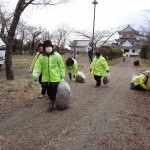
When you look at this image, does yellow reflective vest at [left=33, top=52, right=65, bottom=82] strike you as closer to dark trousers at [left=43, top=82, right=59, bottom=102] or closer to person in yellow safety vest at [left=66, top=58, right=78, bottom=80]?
dark trousers at [left=43, top=82, right=59, bottom=102]

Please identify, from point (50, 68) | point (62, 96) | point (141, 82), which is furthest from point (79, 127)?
point (141, 82)

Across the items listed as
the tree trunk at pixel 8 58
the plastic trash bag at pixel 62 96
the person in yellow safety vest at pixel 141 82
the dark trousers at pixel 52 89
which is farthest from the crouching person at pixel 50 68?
the tree trunk at pixel 8 58

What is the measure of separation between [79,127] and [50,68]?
6.81 ft

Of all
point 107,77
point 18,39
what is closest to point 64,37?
point 18,39

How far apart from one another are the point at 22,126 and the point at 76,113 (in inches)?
71.7

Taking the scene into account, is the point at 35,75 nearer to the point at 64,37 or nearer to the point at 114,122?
the point at 114,122

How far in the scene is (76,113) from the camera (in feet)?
26.9

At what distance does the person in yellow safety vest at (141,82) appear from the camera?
1274 cm

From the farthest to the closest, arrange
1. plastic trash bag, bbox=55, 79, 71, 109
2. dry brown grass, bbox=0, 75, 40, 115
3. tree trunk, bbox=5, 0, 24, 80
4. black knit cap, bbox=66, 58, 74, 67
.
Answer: black knit cap, bbox=66, 58, 74, 67 < tree trunk, bbox=5, 0, 24, 80 < dry brown grass, bbox=0, 75, 40, 115 < plastic trash bag, bbox=55, 79, 71, 109

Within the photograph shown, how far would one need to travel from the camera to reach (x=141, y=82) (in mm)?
13039

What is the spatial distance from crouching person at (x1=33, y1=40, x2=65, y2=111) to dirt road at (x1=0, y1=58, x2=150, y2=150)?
2.24 ft

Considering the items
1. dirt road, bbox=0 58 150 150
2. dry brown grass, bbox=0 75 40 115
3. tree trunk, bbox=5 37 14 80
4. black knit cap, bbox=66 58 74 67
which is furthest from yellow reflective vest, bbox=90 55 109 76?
dirt road, bbox=0 58 150 150

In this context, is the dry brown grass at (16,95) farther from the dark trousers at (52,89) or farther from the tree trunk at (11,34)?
the tree trunk at (11,34)

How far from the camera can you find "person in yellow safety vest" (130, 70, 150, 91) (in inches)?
502
